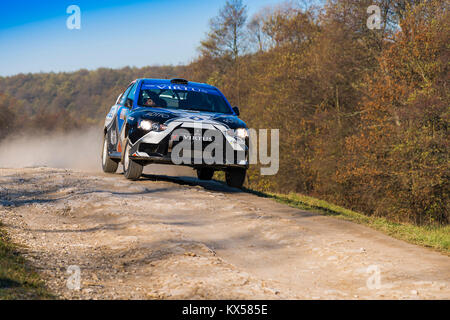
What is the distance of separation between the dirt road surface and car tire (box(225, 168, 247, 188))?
1.80 m

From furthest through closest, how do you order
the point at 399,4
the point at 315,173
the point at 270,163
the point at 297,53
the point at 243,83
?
the point at 243,83
the point at 270,163
the point at 297,53
the point at 315,173
the point at 399,4

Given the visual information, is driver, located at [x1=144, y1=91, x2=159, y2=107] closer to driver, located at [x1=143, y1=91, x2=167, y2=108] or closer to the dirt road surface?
driver, located at [x1=143, y1=91, x2=167, y2=108]

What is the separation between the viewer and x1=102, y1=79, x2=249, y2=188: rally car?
10.7m

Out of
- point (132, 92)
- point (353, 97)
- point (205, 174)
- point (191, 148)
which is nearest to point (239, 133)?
point (191, 148)

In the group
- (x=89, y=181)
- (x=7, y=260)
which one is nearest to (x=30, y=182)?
(x=89, y=181)

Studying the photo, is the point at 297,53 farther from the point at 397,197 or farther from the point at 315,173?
the point at 397,197

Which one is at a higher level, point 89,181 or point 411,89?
point 411,89

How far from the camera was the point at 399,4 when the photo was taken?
1066 inches

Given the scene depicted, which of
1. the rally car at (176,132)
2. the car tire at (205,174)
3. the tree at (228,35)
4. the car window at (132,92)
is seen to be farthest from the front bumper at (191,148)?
the tree at (228,35)

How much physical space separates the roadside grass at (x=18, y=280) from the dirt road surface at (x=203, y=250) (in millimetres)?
145

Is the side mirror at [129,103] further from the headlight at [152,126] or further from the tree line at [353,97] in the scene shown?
the tree line at [353,97]

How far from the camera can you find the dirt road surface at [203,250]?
16.5 ft

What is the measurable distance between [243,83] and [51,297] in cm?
3887

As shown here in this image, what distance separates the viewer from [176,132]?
35.1 ft
